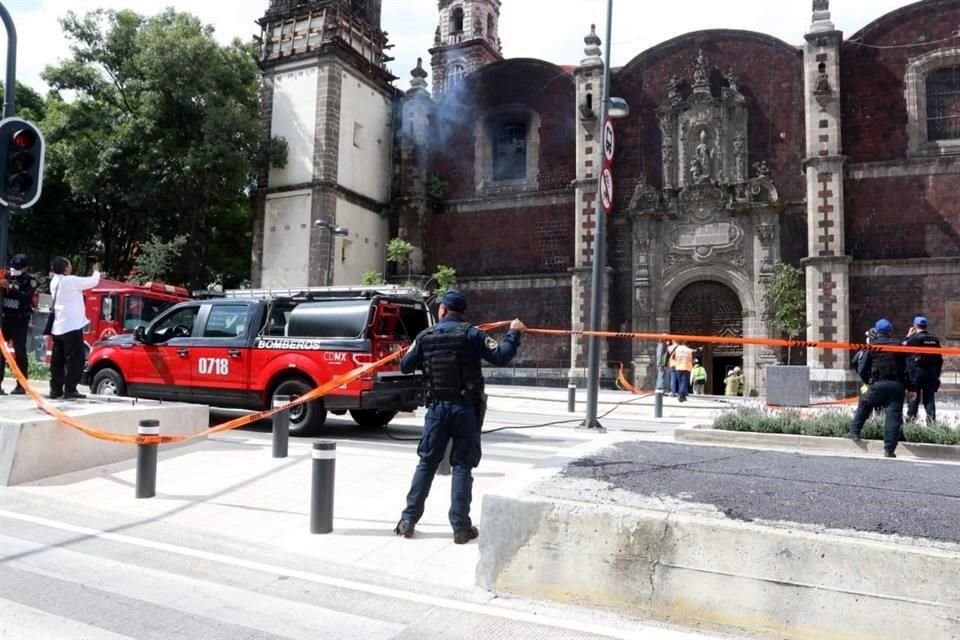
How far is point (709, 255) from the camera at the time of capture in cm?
2453

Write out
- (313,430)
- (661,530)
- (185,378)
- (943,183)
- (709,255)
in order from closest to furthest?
(661,530), (313,430), (185,378), (943,183), (709,255)

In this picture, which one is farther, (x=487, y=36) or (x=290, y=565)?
(x=487, y=36)

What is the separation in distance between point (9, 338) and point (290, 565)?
23.9ft

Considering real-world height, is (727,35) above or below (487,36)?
below

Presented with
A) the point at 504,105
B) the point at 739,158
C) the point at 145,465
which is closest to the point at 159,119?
A: the point at 504,105

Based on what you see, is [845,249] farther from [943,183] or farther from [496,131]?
[496,131]

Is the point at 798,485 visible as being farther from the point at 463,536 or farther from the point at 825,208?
the point at 825,208

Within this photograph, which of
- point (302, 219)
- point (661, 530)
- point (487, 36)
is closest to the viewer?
point (661, 530)

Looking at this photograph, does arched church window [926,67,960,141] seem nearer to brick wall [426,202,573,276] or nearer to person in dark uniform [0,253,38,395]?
brick wall [426,202,573,276]

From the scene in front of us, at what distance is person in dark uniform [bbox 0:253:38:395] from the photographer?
959 cm

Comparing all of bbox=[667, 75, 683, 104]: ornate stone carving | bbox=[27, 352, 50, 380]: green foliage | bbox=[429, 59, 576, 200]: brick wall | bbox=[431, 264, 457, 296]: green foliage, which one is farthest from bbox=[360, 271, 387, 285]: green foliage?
bbox=[667, 75, 683, 104]: ornate stone carving

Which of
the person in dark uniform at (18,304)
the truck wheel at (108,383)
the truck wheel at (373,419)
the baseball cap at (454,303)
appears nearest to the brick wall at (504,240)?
the truck wheel at (373,419)

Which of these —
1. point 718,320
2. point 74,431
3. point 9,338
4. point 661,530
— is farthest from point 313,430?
point 718,320

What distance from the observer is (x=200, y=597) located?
4.34 m
